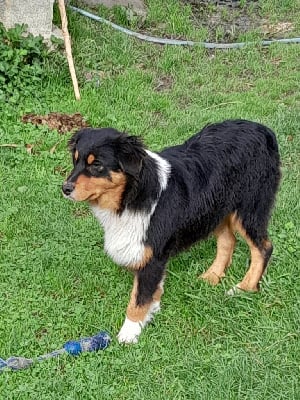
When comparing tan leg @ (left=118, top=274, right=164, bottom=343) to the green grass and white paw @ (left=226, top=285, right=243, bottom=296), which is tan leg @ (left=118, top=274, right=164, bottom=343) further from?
white paw @ (left=226, top=285, right=243, bottom=296)

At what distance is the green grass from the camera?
11.7 feet

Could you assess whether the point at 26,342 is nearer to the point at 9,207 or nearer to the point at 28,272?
the point at 28,272

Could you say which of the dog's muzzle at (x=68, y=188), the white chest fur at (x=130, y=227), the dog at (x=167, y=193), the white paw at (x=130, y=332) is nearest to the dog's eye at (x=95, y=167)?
the dog at (x=167, y=193)

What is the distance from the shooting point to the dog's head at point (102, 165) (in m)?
3.42

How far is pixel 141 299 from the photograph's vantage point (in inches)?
150

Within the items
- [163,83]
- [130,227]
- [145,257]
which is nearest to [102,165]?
[130,227]

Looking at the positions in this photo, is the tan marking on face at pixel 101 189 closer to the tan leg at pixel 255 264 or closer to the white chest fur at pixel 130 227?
the white chest fur at pixel 130 227

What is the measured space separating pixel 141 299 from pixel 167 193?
614mm

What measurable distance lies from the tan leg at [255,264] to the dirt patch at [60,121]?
230cm

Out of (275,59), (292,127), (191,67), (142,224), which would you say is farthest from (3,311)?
(275,59)

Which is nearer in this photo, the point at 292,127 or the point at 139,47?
the point at 292,127

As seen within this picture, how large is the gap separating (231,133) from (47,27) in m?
3.32

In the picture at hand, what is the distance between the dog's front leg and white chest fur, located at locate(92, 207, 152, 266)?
3.9 inches

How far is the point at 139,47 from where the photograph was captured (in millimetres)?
7418
